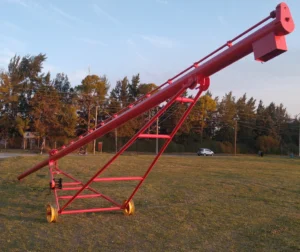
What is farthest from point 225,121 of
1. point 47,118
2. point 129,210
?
point 129,210

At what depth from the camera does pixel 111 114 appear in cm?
6256

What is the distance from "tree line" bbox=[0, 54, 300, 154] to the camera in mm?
54312

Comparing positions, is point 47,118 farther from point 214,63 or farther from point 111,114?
point 214,63

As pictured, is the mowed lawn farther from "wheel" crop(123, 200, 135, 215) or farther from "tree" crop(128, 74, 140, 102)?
"tree" crop(128, 74, 140, 102)

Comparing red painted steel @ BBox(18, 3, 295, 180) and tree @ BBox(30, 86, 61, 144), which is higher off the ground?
tree @ BBox(30, 86, 61, 144)

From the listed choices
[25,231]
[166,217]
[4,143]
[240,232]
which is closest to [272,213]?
[240,232]

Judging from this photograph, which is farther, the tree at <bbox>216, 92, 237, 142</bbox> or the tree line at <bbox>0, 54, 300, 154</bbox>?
the tree at <bbox>216, 92, 237, 142</bbox>

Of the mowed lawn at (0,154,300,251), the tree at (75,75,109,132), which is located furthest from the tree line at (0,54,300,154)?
the mowed lawn at (0,154,300,251)

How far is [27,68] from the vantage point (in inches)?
2633

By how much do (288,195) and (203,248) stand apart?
671 centimetres

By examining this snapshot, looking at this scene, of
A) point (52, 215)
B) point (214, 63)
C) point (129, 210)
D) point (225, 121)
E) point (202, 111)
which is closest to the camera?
point (214, 63)

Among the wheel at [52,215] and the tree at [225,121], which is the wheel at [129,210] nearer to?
the wheel at [52,215]

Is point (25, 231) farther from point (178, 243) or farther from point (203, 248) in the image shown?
point (203, 248)

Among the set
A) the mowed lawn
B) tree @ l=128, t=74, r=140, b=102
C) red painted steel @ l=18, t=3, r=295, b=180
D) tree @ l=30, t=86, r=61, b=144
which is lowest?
the mowed lawn
